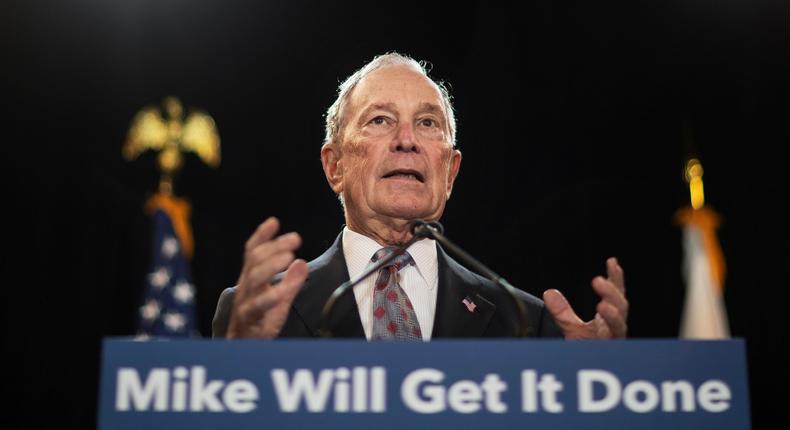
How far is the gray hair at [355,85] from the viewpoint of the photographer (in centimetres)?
262

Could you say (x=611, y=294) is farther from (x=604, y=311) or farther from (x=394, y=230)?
(x=394, y=230)

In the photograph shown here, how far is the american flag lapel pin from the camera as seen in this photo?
2.31 m

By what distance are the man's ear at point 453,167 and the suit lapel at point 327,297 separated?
44 centimetres

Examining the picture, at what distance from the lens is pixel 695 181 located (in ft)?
11.0

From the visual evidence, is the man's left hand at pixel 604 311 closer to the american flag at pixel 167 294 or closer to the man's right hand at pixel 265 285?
the man's right hand at pixel 265 285

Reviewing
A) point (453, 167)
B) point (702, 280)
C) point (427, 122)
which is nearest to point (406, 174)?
point (427, 122)

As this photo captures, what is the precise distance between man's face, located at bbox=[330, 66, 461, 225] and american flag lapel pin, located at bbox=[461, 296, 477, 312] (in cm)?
28

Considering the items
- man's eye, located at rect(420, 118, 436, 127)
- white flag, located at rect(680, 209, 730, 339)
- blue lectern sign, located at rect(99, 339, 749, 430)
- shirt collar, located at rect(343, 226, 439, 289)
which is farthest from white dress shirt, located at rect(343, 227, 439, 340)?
white flag, located at rect(680, 209, 730, 339)

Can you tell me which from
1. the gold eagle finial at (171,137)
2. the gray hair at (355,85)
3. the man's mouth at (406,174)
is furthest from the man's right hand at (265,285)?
the gold eagle finial at (171,137)

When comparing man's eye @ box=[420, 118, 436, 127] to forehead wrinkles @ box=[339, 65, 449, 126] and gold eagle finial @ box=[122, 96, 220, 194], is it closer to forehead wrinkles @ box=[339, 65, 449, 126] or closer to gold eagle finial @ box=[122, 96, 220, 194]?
forehead wrinkles @ box=[339, 65, 449, 126]

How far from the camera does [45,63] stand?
11.5 ft

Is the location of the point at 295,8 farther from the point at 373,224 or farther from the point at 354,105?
the point at 373,224

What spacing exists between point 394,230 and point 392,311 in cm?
32

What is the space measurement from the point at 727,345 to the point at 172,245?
219 cm
